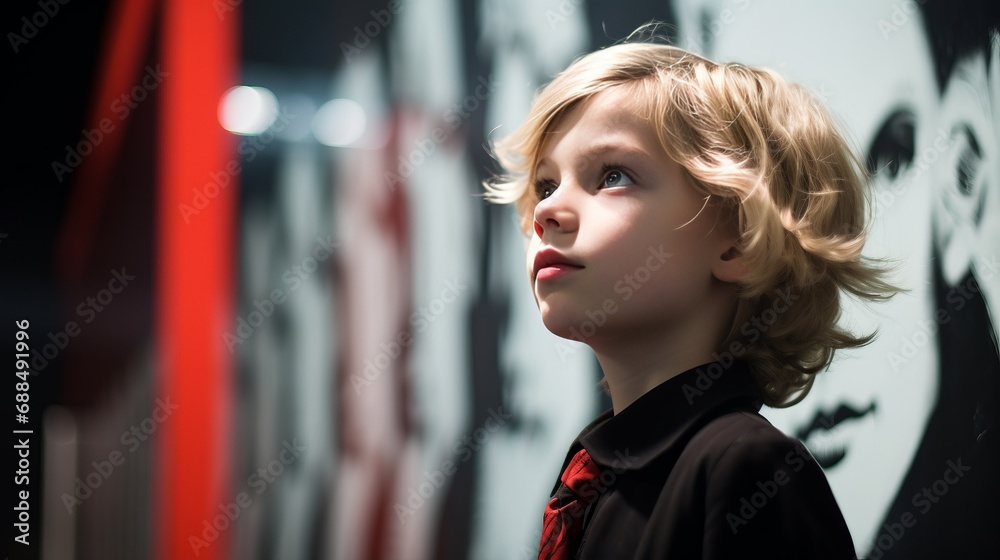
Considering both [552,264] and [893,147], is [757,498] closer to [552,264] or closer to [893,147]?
[552,264]

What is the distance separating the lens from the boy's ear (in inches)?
36.0

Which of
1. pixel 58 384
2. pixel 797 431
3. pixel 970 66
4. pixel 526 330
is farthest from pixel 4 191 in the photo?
pixel 970 66

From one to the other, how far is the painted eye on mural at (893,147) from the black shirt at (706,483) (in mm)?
857

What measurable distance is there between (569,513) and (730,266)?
Result: 13.2 inches

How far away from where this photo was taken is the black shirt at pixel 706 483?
740mm

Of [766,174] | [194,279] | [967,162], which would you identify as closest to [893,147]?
[967,162]

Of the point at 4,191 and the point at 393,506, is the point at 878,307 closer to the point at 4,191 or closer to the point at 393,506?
the point at 393,506

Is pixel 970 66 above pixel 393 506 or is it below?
above

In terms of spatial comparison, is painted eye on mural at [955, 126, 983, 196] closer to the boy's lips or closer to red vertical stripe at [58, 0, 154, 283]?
the boy's lips

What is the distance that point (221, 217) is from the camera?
168 cm

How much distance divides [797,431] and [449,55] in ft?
3.42

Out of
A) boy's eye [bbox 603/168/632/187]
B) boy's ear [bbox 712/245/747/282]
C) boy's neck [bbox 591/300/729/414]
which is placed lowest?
boy's neck [bbox 591/300/729/414]

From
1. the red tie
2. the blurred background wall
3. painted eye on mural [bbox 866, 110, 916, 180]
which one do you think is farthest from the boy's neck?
painted eye on mural [bbox 866, 110, 916, 180]

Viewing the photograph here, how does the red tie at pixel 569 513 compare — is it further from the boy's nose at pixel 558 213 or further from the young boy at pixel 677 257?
the boy's nose at pixel 558 213
